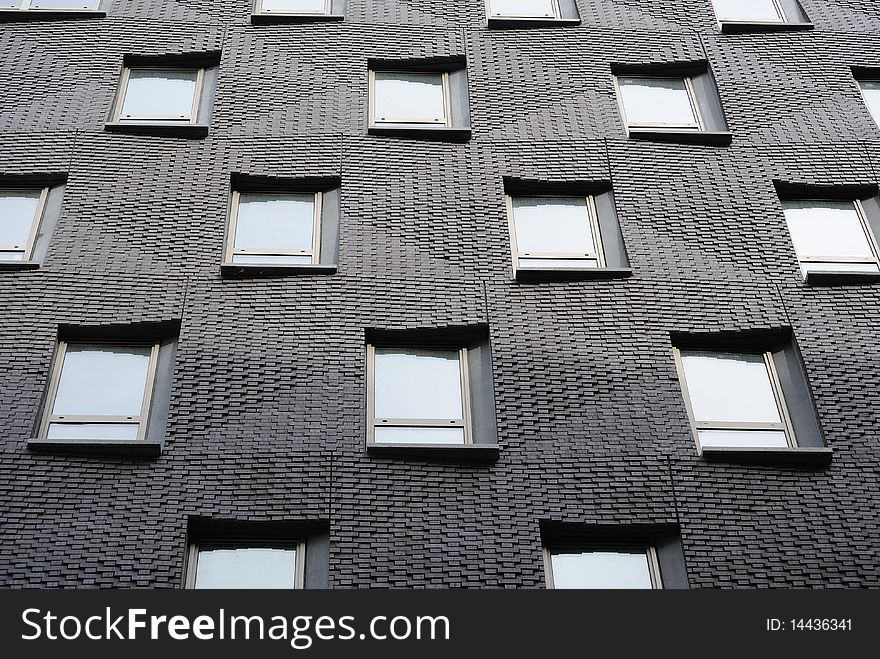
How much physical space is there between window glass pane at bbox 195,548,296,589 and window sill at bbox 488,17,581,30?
414 inches

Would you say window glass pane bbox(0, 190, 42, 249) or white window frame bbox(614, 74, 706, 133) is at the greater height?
white window frame bbox(614, 74, 706, 133)

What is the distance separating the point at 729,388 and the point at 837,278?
2.33 metres

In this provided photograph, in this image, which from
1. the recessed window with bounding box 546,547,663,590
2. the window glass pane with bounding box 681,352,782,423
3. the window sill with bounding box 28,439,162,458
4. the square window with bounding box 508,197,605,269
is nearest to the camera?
the recessed window with bounding box 546,547,663,590

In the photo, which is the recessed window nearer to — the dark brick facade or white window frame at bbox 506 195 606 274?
the dark brick facade

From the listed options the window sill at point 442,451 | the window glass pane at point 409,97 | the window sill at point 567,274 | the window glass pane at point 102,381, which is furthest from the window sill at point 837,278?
the window glass pane at point 102,381

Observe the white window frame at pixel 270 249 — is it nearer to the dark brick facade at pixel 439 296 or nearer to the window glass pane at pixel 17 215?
the dark brick facade at pixel 439 296

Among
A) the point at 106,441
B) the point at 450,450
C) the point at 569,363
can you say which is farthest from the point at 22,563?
the point at 569,363

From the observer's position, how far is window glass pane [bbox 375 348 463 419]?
1524 cm

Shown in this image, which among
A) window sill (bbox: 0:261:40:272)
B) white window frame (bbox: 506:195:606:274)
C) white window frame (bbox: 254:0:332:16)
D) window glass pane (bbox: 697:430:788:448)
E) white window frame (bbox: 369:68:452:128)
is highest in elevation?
white window frame (bbox: 254:0:332:16)

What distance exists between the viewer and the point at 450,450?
14.3 meters

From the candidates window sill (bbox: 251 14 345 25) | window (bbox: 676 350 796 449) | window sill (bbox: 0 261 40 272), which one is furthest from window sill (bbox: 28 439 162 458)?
window sill (bbox: 251 14 345 25)

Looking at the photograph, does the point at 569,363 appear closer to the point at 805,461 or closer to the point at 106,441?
the point at 805,461

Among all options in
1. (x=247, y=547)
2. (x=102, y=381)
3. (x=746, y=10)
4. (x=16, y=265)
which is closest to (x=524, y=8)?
(x=746, y=10)
